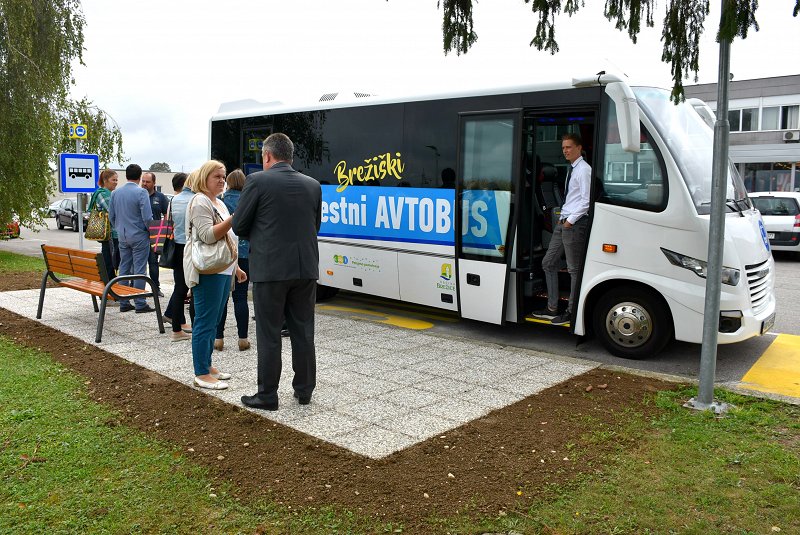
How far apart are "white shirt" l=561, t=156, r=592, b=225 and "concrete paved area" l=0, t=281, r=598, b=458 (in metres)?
1.55

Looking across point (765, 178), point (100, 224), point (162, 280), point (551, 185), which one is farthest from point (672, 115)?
point (765, 178)

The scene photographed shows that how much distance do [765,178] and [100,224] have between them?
39.6m

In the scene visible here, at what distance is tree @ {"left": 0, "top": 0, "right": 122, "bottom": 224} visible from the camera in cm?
1501

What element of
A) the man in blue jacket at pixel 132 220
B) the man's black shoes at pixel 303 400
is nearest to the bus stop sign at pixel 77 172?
the man in blue jacket at pixel 132 220

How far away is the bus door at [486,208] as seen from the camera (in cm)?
779

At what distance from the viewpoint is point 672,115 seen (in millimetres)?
7176

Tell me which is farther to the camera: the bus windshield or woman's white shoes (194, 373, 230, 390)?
the bus windshield

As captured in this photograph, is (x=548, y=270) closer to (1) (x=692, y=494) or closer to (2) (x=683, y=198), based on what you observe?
(2) (x=683, y=198)

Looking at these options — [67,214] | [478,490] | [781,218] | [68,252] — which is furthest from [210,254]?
[67,214]

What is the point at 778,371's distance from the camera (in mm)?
6770

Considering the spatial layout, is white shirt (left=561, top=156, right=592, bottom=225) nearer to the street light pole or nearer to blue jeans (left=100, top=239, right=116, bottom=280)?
the street light pole

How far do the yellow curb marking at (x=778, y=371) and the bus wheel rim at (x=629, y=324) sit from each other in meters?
1.01

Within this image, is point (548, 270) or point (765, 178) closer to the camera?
point (548, 270)

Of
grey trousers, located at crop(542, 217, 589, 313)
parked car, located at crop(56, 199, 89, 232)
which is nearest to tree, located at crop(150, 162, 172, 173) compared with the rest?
parked car, located at crop(56, 199, 89, 232)
